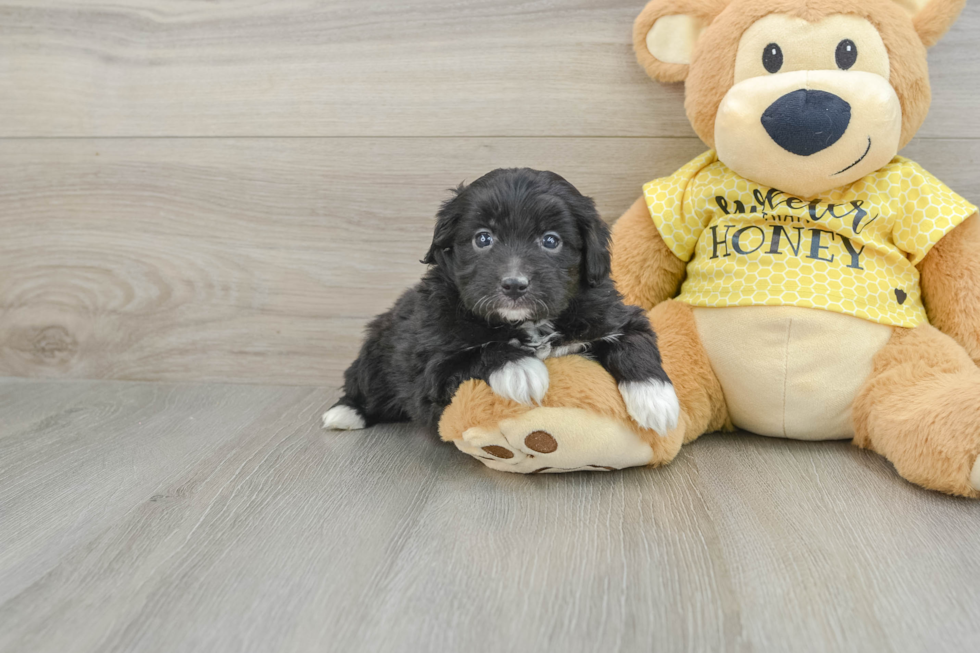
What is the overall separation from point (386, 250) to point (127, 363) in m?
0.94

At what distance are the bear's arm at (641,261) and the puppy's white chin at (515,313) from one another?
1.61 ft

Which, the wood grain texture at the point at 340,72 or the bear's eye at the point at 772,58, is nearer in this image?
the bear's eye at the point at 772,58

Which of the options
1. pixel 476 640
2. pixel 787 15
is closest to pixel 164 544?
pixel 476 640

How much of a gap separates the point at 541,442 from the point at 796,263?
0.70 m

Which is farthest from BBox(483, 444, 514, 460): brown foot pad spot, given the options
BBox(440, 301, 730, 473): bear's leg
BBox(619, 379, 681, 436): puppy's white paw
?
BBox(619, 379, 681, 436): puppy's white paw

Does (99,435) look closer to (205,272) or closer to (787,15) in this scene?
(205,272)

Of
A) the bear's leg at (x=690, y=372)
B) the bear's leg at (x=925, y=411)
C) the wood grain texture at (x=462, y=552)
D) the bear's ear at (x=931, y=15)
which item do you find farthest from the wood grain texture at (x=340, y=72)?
the wood grain texture at (x=462, y=552)

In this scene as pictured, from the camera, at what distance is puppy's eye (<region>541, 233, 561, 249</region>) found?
134cm

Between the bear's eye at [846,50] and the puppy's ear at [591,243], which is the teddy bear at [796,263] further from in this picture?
the puppy's ear at [591,243]

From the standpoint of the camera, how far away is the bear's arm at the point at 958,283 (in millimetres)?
1522

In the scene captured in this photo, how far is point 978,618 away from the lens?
0.93 m

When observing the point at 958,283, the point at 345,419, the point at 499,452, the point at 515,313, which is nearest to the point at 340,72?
the point at 345,419

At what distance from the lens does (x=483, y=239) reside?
4.42 feet

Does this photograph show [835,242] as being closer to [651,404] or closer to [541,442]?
[651,404]
